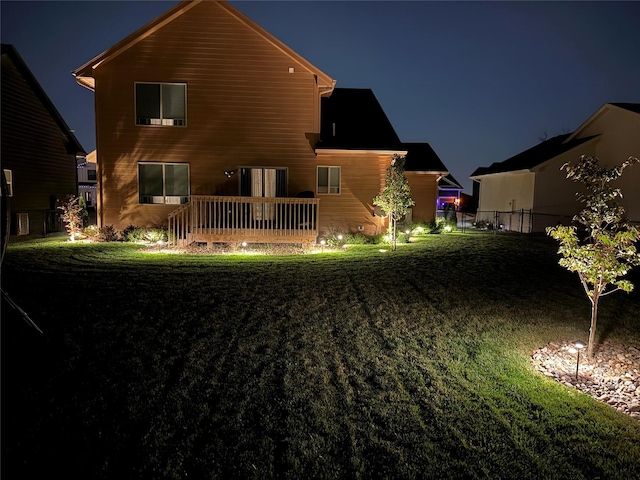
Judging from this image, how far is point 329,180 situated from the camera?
56.4 ft

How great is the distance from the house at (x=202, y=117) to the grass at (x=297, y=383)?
7.26 metres

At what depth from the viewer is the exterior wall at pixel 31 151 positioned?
60.1ft

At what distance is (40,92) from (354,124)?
14.6 meters

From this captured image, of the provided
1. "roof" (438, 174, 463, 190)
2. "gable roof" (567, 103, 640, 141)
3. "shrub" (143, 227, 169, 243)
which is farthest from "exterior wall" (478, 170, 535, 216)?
"shrub" (143, 227, 169, 243)

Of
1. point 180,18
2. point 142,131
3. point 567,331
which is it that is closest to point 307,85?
point 180,18

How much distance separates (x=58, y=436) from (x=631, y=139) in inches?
977

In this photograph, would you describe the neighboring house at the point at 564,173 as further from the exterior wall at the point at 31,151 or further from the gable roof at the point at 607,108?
the exterior wall at the point at 31,151

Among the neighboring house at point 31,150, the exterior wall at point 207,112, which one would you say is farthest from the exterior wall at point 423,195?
the neighboring house at point 31,150

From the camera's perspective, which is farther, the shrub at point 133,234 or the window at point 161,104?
the window at point 161,104

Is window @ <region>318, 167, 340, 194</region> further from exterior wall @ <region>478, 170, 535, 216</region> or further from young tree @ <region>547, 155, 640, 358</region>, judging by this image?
exterior wall @ <region>478, 170, 535, 216</region>

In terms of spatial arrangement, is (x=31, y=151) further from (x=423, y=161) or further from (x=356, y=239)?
(x=423, y=161)

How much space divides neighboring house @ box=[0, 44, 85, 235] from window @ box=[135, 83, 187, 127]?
651 centimetres

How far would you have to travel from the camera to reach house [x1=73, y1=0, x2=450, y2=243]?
51.0 ft

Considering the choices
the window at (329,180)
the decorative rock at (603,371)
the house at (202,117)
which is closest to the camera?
the decorative rock at (603,371)
